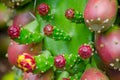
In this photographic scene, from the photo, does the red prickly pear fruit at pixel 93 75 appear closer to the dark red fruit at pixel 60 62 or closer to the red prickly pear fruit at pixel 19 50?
the dark red fruit at pixel 60 62

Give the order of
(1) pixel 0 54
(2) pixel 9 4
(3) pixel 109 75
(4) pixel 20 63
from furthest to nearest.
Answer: (1) pixel 0 54
(2) pixel 9 4
(3) pixel 109 75
(4) pixel 20 63

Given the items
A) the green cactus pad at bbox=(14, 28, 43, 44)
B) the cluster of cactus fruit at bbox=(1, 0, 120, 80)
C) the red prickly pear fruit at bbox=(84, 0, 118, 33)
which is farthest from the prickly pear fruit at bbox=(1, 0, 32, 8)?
the red prickly pear fruit at bbox=(84, 0, 118, 33)

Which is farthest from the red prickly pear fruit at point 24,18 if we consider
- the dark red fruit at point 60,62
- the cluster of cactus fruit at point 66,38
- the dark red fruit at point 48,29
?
the dark red fruit at point 60,62

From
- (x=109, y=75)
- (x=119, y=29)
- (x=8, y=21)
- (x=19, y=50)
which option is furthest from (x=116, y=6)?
(x=8, y=21)

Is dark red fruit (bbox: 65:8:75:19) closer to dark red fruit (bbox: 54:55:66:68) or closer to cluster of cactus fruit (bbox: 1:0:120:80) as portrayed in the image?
cluster of cactus fruit (bbox: 1:0:120:80)

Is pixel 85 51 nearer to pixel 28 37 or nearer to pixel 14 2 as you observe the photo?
pixel 28 37

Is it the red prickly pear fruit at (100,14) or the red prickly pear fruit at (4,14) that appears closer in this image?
the red prickly pear fruit at (100,14)

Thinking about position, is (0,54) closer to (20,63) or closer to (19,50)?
(19,50)

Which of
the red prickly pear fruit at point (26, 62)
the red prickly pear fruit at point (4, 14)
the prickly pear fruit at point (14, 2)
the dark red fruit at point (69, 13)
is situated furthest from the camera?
the red prickly pear fruit at point (4, 14)
